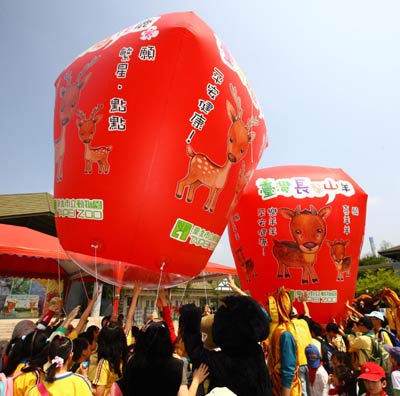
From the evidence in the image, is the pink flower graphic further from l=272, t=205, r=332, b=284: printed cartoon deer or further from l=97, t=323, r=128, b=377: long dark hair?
l=272, t=205, r=332, b=284: printed cartoon deer

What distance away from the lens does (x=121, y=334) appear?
9.67 ft

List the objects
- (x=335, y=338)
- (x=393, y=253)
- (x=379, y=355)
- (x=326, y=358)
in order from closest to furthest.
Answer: (x=379, y=355), (x=326, y=358), (x=335, y=338), (x=393, y=253)

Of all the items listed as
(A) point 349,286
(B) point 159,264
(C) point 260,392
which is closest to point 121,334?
(B) point 159,264

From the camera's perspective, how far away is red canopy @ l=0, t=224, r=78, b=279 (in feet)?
19.8

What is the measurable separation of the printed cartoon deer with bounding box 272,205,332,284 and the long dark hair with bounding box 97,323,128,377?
5.45 meters

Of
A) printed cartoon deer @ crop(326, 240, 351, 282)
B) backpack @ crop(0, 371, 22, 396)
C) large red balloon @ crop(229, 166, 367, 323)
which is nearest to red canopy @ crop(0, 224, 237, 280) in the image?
large red balloon @ crop(229, 166, 367, 323)

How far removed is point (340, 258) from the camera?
780 cm

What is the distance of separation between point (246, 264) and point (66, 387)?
6.86 m

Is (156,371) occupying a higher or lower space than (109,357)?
higher

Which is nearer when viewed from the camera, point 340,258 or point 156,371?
point 156,371

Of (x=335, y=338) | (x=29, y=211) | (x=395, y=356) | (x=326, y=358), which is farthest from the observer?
(x=29, y=211)

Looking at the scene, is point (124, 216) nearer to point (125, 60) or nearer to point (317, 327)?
point (125, 60)

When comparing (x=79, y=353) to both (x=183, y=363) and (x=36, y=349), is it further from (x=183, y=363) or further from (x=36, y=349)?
(x=183, y=363)

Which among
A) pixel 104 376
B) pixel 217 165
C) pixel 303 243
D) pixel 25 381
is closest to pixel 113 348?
pixel 104 376
